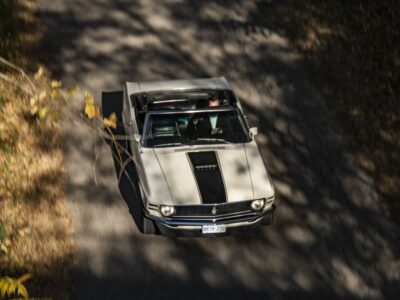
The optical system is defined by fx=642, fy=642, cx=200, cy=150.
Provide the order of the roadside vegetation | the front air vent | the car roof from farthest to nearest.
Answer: the roadside vegetation → the car roof → the front air vent

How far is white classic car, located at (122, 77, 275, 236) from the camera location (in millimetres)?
9648

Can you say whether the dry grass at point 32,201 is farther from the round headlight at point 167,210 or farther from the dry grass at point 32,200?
the round headlight at point 167,210

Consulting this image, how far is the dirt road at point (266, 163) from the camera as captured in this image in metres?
9.90

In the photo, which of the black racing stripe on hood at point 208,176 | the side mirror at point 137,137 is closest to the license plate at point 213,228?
the black racing stripe on hood at point 208,176

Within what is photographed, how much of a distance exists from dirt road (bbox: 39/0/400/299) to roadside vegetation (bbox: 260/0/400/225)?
1.11 ft

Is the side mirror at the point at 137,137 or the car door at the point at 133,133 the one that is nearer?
the car door at the point at 133,133

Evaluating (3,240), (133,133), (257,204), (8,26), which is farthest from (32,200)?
(8,26)

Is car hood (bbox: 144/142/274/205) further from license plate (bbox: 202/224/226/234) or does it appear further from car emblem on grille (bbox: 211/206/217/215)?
license plate (bbox: 202/224/226/234)

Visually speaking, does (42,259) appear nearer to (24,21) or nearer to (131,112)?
(131,112)

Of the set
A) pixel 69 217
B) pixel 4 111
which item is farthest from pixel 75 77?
pixel 69 217

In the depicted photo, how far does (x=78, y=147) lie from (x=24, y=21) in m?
4.65

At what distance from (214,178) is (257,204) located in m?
0.77

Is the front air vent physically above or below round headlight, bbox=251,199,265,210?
above

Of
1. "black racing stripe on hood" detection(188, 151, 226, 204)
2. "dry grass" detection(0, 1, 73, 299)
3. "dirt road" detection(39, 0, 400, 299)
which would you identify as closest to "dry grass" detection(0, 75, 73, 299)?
"dry grass" detection(0, 1, 73, 299)
